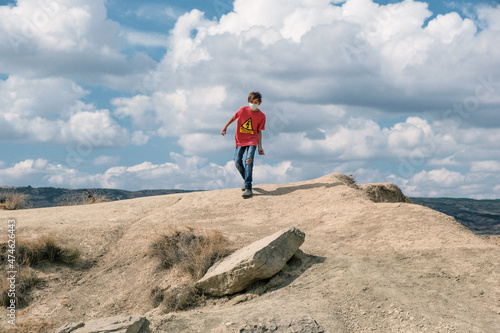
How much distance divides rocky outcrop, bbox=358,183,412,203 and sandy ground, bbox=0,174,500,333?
122 centimetres

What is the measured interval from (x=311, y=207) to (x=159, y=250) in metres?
3.72

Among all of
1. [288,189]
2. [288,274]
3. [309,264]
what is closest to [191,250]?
[288,274]

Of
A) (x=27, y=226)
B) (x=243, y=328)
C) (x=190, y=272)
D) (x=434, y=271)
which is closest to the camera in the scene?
(x=243, y=328)

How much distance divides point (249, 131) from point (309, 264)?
16.3ft

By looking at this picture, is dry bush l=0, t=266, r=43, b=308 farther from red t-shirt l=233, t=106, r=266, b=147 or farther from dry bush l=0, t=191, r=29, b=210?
dry bush l=0, t=191, r=29, b=210

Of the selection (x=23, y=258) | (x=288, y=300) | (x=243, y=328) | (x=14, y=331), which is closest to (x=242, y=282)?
(x=288, y=300)

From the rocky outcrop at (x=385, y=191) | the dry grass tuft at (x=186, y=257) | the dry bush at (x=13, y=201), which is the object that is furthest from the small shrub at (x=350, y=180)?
the dry bush at (x=13, y=201)

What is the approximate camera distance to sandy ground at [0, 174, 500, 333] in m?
5.09

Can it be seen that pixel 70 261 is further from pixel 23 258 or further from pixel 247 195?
pixel 247 195

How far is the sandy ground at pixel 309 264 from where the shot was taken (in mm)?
5094

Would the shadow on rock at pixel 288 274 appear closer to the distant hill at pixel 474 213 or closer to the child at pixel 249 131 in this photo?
the child at pixel 249 131

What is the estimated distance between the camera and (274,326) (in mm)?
4688

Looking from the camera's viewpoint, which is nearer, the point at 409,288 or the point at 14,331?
the point at 409,288

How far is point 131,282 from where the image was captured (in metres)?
7.58
